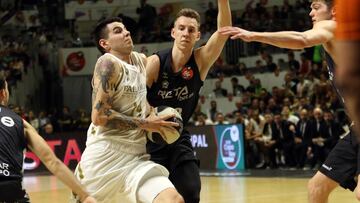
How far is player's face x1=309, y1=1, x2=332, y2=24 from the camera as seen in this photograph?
4.96m

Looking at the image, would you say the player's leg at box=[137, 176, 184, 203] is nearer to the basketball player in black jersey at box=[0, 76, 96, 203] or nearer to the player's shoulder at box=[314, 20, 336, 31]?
the basketball player in black jersey at box=[0, 76, 96, 203]

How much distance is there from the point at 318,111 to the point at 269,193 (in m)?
4.41

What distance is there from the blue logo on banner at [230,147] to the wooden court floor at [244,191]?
164 cm

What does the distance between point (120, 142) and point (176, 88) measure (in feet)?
2.92

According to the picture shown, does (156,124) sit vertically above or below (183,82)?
below

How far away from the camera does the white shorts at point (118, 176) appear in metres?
5.12

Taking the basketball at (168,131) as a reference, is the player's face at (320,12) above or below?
above

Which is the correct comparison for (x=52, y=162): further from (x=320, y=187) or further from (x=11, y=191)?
(x=320, y=187)

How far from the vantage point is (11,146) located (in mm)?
4344

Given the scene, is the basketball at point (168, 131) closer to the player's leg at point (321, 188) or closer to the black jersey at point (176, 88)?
the black jersey at point (176, 88)

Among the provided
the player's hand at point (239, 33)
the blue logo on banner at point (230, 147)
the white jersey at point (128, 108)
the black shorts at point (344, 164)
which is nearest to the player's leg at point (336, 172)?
the black shorts at point (344, 164)

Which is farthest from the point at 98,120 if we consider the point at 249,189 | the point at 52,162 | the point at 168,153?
the point at 249,189

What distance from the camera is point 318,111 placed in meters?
14.9

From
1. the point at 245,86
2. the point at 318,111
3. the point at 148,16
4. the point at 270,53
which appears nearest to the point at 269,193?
the point at 318,111
